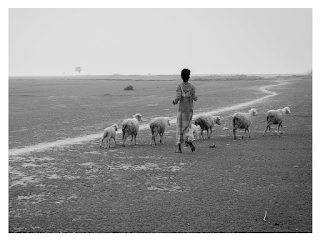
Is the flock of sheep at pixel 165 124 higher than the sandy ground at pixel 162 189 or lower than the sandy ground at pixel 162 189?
higher

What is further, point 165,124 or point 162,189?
point 165,124

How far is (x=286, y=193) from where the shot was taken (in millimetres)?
8336

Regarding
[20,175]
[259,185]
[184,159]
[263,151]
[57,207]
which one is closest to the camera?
[57,207]

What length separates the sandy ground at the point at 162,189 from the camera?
22.1 ft

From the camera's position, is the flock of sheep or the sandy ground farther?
the flock of sheep

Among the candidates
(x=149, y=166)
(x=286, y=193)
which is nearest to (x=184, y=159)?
(x=149, y=166)

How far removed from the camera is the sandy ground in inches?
265

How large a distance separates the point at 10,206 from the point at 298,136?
13.1 metres

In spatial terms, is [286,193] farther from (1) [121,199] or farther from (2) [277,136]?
(2) [277,136]

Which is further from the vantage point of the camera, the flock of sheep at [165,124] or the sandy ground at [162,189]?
the flock of sheep at [165,124]

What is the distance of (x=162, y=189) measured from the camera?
873 centimetres

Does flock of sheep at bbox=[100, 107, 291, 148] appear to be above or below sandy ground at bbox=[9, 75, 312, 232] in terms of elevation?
above

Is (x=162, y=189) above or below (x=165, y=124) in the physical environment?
below

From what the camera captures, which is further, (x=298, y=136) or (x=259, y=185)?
(x=298, y=136)
